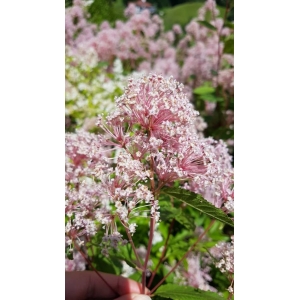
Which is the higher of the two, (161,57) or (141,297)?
(161,57)

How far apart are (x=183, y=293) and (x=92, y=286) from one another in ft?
0.72

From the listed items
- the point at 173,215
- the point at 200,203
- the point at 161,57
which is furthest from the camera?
the point at 161,57

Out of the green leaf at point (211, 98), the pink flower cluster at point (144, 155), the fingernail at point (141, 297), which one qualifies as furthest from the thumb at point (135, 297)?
the green leaf at point (211, 98)

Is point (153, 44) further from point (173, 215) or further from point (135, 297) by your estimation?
point (135, 297)

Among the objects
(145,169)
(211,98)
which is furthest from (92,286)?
(211,98)

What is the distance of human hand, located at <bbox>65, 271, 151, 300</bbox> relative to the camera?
829mm

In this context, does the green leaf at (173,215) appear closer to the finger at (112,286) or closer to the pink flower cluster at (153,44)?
the finger at (112,286)

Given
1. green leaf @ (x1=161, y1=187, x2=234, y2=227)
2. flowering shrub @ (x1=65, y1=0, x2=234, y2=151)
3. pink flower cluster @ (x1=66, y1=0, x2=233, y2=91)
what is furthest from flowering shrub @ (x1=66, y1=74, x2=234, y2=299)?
pink flower cluster @ (x1=66, y1=0, x2=233, y2=91)

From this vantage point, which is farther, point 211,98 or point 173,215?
point 211,98

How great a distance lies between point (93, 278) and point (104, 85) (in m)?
0.79

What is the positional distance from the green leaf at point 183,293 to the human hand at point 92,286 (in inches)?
3.2

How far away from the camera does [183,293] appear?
0.73m
